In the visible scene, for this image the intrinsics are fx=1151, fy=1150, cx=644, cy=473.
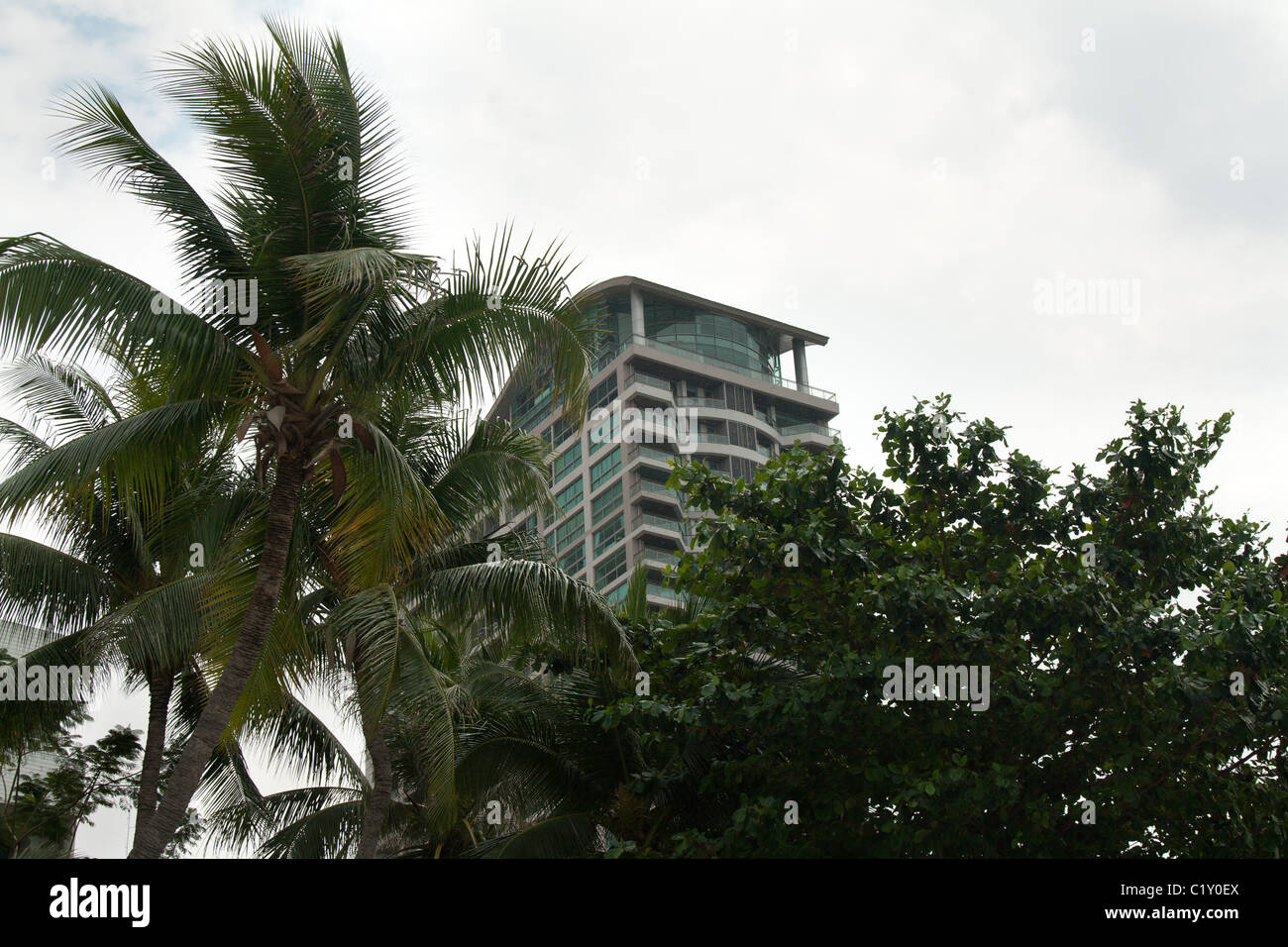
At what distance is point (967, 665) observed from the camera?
45.0ft

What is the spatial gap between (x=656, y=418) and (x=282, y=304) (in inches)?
2600

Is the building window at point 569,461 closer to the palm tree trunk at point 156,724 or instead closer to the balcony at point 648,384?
the balcony at point 648,384

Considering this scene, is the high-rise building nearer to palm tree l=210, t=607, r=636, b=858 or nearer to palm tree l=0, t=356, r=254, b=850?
palm tree l=210, t=607, r=636, b=858

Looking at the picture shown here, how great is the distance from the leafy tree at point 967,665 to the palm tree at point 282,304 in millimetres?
4302

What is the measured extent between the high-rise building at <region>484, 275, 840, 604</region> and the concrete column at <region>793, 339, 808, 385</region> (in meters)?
0.76

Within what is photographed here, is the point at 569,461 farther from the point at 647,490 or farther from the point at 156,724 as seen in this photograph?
the point at 156,724

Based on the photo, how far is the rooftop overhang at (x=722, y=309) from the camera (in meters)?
79.6

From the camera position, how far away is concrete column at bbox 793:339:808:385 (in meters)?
88.1

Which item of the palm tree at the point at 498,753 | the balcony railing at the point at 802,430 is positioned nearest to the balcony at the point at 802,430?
the balcony railing at the point at 802,430

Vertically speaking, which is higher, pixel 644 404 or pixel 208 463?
pixel 644 404

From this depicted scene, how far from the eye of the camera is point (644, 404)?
258 feet

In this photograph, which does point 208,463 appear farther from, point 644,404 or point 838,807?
point 644,404
